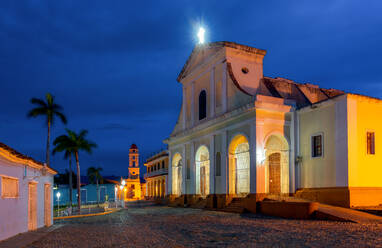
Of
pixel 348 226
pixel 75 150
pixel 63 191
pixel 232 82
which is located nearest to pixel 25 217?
pixel 348 226

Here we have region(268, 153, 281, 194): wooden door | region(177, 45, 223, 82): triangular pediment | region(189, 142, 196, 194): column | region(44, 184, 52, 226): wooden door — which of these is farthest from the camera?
region(189, 142, 196, 194): column

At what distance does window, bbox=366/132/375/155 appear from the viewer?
18.1 meters

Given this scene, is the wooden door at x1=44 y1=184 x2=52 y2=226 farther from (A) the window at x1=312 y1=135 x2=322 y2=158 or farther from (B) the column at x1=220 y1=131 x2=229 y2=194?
(A) the window at x1=312 y1=135 x2=322 y2=158

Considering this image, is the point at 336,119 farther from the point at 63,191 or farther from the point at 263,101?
the point at 63,191

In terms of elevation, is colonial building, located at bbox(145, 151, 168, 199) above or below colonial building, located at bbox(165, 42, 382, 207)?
below

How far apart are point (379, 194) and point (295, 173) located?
435 centimetres

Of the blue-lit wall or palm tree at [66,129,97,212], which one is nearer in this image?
palm tree at [66,129,97,212]

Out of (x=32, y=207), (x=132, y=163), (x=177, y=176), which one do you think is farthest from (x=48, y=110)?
(x=132, y=163)

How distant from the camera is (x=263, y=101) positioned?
20.6 m

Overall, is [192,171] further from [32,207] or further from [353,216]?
[32,207]

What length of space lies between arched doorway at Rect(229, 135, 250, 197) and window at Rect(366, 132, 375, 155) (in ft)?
22.6

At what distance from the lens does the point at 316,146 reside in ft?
64.2

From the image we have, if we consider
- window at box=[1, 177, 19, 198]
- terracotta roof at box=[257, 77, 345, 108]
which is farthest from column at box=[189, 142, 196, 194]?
window at box=[1, 177, 19, 198]

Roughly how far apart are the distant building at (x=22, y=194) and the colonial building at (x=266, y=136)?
34.5 ft
